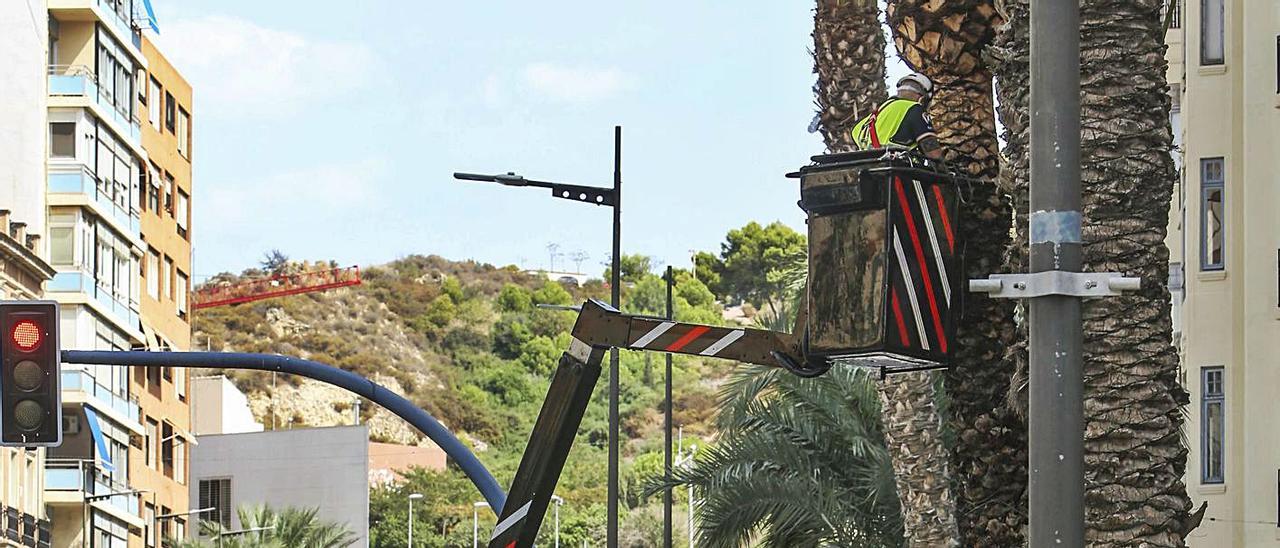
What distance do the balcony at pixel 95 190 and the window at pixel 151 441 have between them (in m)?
6.04

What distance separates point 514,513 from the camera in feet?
44.1

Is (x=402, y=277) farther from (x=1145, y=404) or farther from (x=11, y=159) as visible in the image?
(x=1145, y=404)

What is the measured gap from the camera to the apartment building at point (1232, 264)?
2838cm

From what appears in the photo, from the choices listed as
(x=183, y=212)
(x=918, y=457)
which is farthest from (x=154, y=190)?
(x=918, y=457)

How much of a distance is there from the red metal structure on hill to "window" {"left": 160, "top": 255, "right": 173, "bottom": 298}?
78860 mm

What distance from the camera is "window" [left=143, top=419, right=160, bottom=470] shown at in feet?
222

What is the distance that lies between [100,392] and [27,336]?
150 feet

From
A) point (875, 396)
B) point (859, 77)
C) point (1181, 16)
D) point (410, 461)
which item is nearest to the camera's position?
point (859, 77)

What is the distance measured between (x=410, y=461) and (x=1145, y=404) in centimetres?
11658

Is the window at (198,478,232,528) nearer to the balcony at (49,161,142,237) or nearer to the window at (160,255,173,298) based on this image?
the window at (160,255,173,298)

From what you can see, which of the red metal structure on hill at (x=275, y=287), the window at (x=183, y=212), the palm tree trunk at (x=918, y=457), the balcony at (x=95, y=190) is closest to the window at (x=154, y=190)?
the balcony at (x=95, y=190)

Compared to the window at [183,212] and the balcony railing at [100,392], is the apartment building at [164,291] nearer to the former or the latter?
the window at [183,212]

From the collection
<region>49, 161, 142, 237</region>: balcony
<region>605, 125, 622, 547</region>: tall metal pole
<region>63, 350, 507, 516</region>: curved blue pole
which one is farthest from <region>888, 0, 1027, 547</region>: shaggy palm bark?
<region>49, 161, 142, 237</region>: balcony

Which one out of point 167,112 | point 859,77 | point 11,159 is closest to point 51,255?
point 11,159
